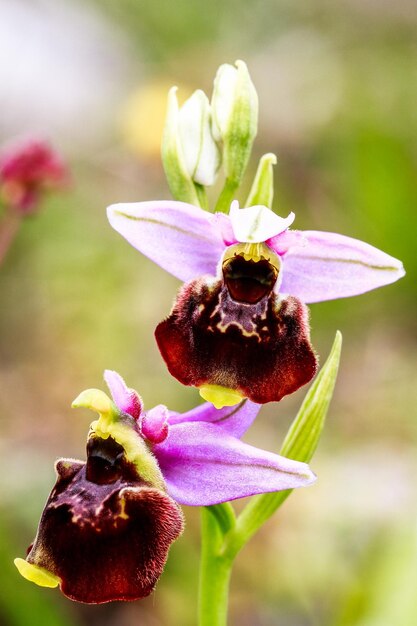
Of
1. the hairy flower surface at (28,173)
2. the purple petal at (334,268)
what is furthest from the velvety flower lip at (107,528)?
the hairy flower surface at (28,173)

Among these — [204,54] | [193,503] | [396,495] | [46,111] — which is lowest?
[193,503]

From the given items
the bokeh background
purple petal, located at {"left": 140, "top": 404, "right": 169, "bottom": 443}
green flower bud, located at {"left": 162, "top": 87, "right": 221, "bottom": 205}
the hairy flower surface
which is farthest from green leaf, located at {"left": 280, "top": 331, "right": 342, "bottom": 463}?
the hairy flower surface

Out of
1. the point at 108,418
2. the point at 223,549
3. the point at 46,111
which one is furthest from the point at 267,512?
the point at 46,111

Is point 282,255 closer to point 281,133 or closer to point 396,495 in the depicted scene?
point 396,495

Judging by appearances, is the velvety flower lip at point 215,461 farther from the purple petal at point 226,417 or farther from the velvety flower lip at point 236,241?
the velvety flower lip at point 236,241

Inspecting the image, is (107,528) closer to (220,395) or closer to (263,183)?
(220,395)
